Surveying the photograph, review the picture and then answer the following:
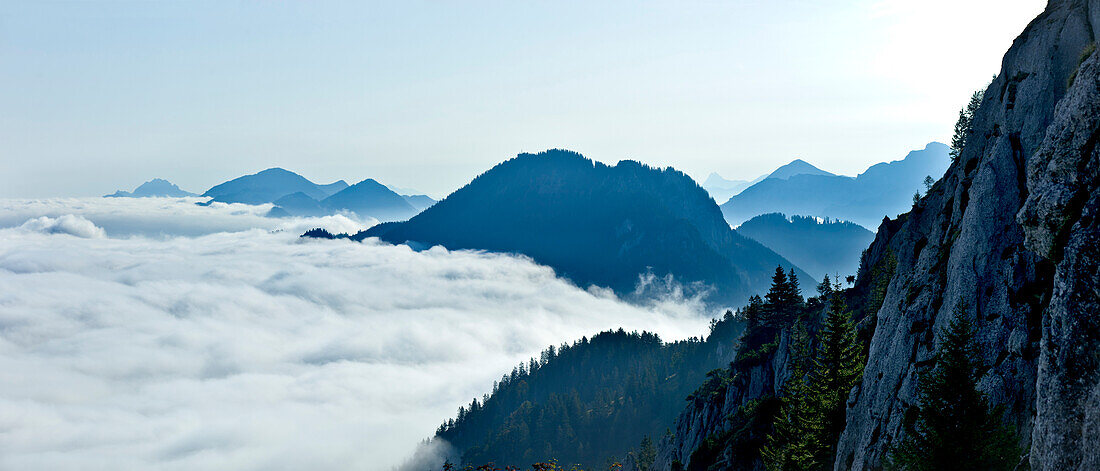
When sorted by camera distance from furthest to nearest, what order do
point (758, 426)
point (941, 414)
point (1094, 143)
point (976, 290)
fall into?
point (758, 426) → point (976, 290) → point (941, 414) → point (1094, 143)

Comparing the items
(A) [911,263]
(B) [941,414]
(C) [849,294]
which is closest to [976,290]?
(B) [941,414]

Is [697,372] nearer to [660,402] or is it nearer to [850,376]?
[660,402]

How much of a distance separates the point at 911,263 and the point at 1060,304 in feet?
117

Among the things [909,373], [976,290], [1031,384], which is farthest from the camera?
[909,373]

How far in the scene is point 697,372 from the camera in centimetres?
19738

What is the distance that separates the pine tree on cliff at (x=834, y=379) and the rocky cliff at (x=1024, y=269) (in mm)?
3202

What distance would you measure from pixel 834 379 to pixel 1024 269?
20.3 m

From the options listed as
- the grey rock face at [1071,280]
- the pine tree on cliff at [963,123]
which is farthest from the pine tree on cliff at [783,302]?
the grey rock face at [1071,280]

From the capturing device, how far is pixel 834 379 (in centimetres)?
4606

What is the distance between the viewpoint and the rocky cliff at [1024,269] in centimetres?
1348

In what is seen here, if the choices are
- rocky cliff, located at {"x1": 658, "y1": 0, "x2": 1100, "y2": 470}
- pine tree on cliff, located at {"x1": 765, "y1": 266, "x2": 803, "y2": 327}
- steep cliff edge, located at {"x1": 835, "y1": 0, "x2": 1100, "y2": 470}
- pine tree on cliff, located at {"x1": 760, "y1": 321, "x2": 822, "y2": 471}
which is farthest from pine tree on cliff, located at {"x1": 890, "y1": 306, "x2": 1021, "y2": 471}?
pine tree on cliff, located at {"x1": 765, "y1": 266, "x2": 803, "y2": 327}

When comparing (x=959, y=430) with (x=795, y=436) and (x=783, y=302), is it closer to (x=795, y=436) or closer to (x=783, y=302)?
(x=795, y=436)

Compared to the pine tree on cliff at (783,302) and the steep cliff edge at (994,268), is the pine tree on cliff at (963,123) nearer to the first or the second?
the pine tree on cliff at (783,302)

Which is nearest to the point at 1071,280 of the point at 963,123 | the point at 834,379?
the point at 834,379
